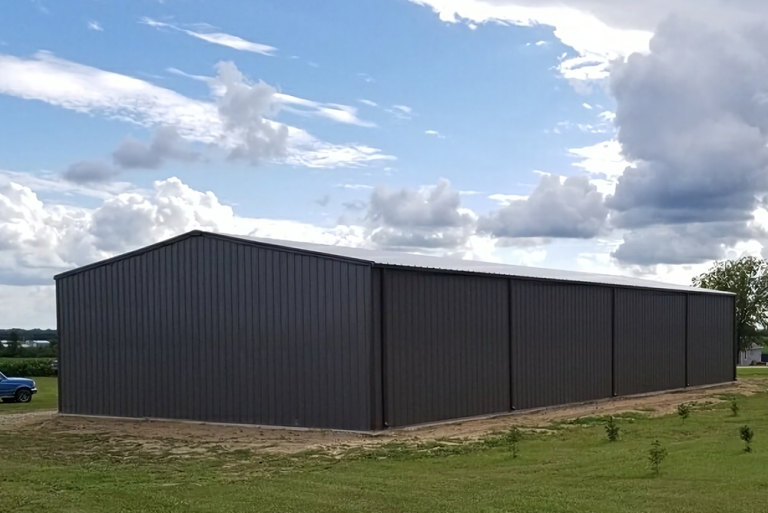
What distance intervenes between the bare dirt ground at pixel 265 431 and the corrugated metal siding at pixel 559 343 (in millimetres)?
622

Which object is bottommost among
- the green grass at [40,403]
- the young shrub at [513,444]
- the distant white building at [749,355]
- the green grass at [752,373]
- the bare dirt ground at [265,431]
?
the distant white building at [749,355]

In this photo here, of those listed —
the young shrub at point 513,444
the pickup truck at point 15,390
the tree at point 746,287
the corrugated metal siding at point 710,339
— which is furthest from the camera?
the tree at point 746,287

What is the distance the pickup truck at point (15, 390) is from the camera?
34.9 m

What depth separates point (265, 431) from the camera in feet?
70.8

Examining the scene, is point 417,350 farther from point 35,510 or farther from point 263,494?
point 35,510

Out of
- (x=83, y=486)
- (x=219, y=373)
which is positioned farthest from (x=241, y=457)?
(x=219, y=373)

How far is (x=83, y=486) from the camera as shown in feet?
44.0

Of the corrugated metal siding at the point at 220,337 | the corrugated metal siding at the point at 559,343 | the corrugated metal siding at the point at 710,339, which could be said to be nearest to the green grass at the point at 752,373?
the corrugated metal siding at the point at 710,339

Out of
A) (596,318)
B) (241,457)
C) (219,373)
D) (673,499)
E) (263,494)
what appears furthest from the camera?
(596,318)

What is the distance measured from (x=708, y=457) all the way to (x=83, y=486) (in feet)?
32.4

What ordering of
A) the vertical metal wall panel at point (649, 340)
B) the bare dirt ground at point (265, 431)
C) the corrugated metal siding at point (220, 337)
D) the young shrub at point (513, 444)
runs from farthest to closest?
the vertical metal wall panel at point (649, 340) < the corrugated metal siding at point (220, 337) < the bare dirt ground at point (265, 431) < the young shrub at point (513, 444)

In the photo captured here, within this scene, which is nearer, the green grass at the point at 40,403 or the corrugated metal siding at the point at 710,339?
the green grass at the point at 40,403

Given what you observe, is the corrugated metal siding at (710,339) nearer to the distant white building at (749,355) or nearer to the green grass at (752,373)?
the green grass at (752,373)

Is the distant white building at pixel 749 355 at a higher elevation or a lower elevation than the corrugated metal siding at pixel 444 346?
lower
